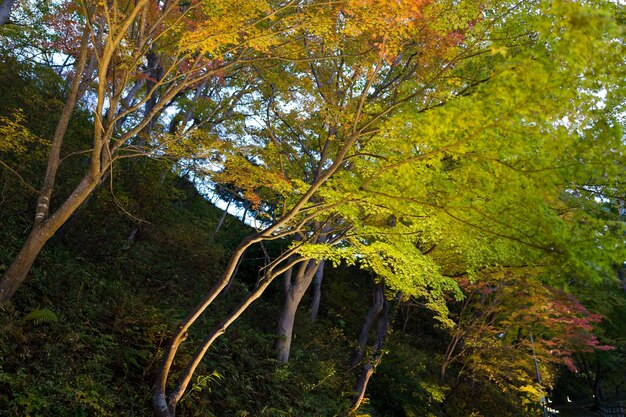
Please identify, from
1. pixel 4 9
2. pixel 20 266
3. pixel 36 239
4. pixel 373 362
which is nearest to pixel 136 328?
pixel 20 266

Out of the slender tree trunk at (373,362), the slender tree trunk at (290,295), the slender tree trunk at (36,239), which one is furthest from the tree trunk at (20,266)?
the slender tree trunk at (373,362)

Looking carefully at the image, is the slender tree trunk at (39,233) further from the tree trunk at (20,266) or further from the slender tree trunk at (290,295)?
the slender tree trunk at (290,295)

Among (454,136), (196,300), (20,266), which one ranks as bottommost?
(196,300)

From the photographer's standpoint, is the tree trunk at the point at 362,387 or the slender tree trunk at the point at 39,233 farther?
the tree trunk at the point at 362,387

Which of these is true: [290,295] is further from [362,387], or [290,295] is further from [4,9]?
[4,9]

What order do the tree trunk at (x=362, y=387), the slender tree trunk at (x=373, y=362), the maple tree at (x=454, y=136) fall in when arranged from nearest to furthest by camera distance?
the maple tree at (x=454, y=136), the tree trunk at (x=362, y=387), the slender tree trunk at (x=373, y=362)

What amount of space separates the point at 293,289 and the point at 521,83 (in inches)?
304

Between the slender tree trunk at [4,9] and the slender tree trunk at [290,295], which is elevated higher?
the slender tree trunk at [4,9]

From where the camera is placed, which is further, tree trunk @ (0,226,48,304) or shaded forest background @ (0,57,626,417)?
tree trunk @ (0,226,48,304)

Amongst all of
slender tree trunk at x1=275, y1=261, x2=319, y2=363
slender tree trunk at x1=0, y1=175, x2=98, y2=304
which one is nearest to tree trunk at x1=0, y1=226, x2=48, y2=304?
slender tree trunk at x1=0, y1=175, x2=98, y2=304

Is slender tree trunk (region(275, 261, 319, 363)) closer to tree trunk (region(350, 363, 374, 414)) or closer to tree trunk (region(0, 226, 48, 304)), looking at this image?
tree trunk (region(350, 363, 374, 414))

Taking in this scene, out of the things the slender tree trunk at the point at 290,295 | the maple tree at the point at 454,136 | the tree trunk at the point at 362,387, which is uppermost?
the maple tree at the point at 454,136

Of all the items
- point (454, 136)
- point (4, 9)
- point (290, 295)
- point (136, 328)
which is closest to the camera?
point (454, 136)

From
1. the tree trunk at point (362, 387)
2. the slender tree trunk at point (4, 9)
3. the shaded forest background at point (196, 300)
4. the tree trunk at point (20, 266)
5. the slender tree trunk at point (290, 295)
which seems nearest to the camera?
the shaded forest background at point (196, 300)
